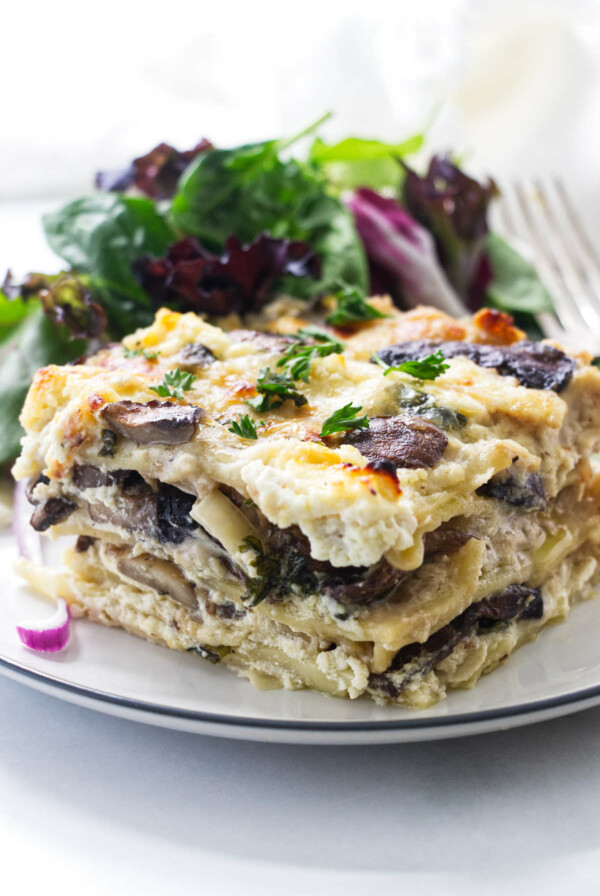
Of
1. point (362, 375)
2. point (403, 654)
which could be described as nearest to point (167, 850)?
point (403, 654)

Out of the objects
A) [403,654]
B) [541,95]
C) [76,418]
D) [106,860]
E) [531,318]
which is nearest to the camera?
[106,860]

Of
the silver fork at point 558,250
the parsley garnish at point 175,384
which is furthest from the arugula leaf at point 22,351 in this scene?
the silver fork at point 558,250

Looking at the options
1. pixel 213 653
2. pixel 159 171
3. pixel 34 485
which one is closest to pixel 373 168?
pixel 159 171

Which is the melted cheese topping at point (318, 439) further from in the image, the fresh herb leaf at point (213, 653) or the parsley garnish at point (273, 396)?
the fresh herb leaf at point (213, 653)

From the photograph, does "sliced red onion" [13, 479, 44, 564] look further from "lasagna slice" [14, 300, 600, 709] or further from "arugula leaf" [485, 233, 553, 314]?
"arugula leaf" [485, 233, 553, 314]

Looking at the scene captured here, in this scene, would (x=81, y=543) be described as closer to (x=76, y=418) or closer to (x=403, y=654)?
(x=76, y=418)

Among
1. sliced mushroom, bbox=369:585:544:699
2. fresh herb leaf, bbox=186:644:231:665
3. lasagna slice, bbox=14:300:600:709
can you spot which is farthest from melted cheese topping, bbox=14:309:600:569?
fresh herb leaf, bbox=186:644:231:665

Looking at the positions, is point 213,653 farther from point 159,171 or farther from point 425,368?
point 159,171
